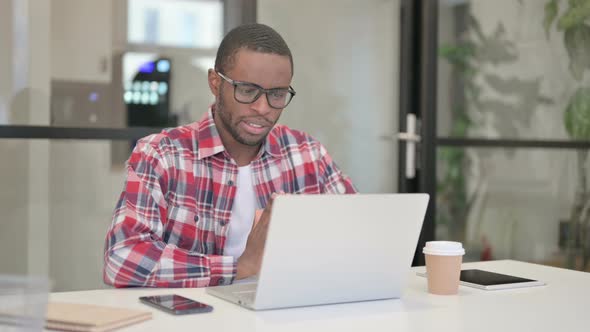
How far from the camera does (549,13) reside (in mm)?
3879

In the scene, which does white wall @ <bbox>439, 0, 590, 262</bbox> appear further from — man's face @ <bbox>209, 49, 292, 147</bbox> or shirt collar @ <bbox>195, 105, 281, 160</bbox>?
man's face @ <bbox>209, 49, 292, 147</bbox>

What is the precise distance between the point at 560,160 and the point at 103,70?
2.28 meters

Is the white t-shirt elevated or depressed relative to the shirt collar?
depressed

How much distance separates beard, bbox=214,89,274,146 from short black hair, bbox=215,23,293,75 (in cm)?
→ 8

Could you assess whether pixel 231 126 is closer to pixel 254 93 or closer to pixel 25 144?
pixel 254 93

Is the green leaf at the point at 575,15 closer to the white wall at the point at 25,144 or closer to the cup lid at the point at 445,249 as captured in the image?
the white wall at the point at 25,144

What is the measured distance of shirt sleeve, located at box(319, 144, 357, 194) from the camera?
7.27ft

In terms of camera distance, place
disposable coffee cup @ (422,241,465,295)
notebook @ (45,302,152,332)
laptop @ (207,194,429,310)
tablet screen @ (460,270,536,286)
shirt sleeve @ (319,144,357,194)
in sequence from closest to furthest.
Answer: notebook @ (45,302,152,332), laptop @ (207,194,429,310), disposable coffee cup @ (422,241,465,295), tablet screen @ (460,270,536,286), shirt sleeve @ (319,144,357,194)

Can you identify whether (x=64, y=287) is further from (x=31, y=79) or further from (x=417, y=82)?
(x=417, y=82)

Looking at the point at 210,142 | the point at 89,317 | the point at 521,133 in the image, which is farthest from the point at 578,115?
the point at 89,317

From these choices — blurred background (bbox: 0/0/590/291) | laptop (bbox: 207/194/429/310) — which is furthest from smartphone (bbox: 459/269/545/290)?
blurred background (bbox: 0/0/590/291)

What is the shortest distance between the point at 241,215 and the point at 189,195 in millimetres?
155

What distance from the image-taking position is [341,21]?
11.2ft

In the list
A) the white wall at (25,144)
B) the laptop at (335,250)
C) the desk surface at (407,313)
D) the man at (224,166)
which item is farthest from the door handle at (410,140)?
the laptop at (335,250)
